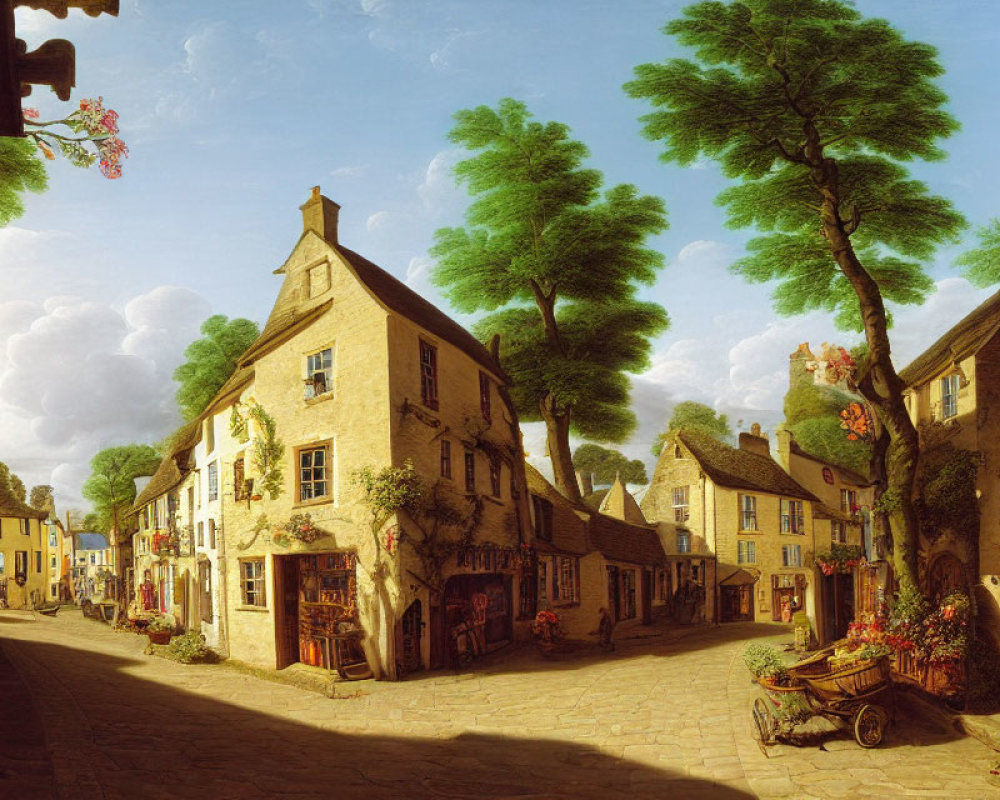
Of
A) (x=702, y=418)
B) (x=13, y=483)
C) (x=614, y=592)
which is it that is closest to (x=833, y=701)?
(x=614, y=592)

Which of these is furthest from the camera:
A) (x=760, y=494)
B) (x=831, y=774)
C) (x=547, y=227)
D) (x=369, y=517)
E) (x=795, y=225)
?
(x=760, y=494)

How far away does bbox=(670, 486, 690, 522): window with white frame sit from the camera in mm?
35250

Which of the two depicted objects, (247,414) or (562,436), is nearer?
(247,414)

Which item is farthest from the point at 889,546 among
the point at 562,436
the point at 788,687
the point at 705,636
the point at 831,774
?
the point at 562,436

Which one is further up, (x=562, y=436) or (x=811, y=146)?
(x=811, y=146)

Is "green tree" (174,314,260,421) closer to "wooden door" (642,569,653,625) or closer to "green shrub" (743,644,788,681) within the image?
"wooden door" (642,569,653,625)

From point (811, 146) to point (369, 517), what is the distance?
1223cm

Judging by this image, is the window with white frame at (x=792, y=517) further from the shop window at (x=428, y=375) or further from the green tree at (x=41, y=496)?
the green tree at (x=41, y=496)

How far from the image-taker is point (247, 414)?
20.9 metres

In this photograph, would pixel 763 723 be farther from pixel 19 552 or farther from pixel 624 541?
pixel 19 552

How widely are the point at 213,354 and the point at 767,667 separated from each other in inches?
1014

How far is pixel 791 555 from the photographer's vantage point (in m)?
35.2

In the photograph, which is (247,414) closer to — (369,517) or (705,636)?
(369,517)

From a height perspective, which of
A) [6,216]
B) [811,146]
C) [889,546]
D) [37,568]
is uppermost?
[811,146]
